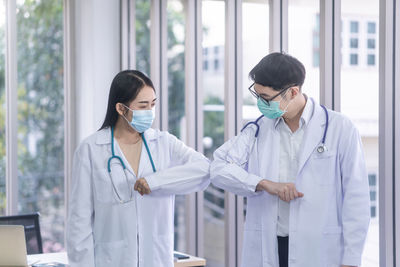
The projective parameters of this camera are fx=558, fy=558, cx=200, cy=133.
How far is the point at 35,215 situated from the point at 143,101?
1.27 meters

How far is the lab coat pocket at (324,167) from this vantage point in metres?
2.13

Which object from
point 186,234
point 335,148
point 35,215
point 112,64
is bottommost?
point 186,234

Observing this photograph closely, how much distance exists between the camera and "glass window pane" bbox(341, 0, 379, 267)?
8.57 ft

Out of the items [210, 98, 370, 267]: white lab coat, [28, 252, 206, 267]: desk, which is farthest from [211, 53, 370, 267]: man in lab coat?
[28, 252, 206, 267]: desk

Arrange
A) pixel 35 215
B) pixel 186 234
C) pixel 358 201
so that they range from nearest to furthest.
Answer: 1. pixel 358 201
2. pixel 35 215
3. pixel 186 234

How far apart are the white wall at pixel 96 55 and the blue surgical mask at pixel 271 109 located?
7.57 ft

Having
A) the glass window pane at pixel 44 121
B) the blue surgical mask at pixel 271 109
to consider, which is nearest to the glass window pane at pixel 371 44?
the blue surgical mask at pixel 271 109

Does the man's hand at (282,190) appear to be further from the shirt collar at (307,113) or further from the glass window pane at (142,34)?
the glass window pane at (142,34)

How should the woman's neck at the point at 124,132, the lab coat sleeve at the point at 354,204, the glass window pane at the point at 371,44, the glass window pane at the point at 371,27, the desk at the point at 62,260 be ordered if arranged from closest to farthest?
the lab coat sleeve at the point at 354,204, the woman's neck at the point at 124,132, the desk at the point at 62,260, the glass window pane at the point at 371,27, the glass window pane at the point at 371,44

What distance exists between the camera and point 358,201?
2068 mm

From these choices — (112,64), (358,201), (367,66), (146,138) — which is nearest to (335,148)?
(358,201)

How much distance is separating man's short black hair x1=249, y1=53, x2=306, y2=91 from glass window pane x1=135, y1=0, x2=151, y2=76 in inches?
87.2

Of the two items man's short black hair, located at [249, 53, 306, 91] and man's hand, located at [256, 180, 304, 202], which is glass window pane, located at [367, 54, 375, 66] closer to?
man's short black hair, located at [249, 53, 306, 91]

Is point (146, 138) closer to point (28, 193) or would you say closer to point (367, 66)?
point (367, 66)
